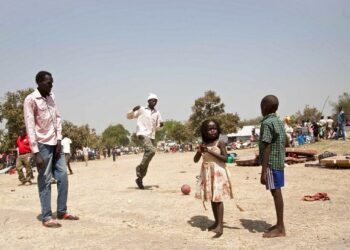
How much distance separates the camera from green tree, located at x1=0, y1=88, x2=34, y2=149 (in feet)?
139

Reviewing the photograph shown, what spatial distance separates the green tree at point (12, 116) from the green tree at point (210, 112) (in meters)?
25.2

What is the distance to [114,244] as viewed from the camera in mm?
4480

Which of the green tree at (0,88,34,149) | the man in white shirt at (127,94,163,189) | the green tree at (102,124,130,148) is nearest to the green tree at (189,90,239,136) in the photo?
the green tree at (0,88,34,149)

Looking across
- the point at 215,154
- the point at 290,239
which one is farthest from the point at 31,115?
the point at 290,239

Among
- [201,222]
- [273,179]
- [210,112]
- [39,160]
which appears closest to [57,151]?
[39,160]

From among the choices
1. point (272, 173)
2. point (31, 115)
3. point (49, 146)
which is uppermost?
point (31, 115)

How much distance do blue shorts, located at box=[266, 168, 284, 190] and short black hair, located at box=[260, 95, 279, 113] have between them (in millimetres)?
776

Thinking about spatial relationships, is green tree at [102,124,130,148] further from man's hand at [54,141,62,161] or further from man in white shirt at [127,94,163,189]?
man's hand at [54,141,62,161]

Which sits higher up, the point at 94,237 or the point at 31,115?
the point at 31,115

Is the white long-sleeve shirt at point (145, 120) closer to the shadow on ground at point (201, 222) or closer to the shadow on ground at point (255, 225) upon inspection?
the shadow on ground at point (201, 222)

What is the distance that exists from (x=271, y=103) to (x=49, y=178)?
338 centimetres

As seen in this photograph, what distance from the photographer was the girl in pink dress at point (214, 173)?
16.5 feet

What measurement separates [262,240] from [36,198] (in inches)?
232

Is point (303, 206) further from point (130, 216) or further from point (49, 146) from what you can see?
point (49, 146)
